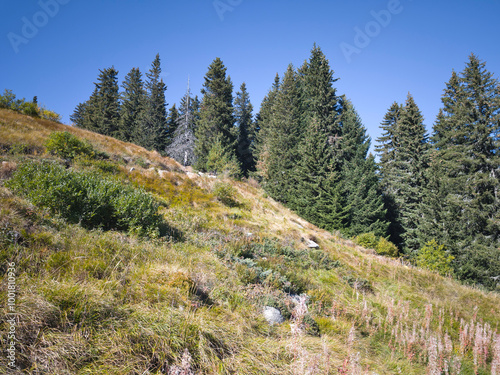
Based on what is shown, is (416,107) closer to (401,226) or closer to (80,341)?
(401,226)

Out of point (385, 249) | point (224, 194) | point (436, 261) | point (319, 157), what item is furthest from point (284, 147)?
point (436, 261)

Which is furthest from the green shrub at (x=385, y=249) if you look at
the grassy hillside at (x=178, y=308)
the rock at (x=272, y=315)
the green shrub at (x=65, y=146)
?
the green shrub at (x=65, y=146)

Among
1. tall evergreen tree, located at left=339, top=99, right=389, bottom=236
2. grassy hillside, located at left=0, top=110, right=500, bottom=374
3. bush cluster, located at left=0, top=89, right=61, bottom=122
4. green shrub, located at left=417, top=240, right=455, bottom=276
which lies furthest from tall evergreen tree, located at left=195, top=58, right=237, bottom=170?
grassy hillside, located at left=0, top=110, right=500, bottom=374

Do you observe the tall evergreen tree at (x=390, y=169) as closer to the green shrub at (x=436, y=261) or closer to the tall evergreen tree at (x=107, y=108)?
the green shrub at (x=436, y=261)

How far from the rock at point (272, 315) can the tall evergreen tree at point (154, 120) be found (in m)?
33.8

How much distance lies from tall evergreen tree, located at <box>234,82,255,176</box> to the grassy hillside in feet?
102

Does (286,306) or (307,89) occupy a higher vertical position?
(307,89)

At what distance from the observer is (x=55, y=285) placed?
2.57 metres

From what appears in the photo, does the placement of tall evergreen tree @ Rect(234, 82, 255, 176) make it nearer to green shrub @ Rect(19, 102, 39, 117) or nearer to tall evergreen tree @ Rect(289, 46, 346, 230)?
tall evergreen tree @ Rect(289, 46, 346, 230)

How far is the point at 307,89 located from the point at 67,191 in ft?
95.8

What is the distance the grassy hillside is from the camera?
2.18 meters

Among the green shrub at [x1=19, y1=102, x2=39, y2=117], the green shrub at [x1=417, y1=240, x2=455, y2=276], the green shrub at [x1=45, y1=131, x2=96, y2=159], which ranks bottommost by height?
the green shrub at [x1=417, y1=240, x2=455, y2=276]

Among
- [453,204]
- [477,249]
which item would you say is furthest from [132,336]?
[453,204]

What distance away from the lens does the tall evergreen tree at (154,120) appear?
34.2 meters
